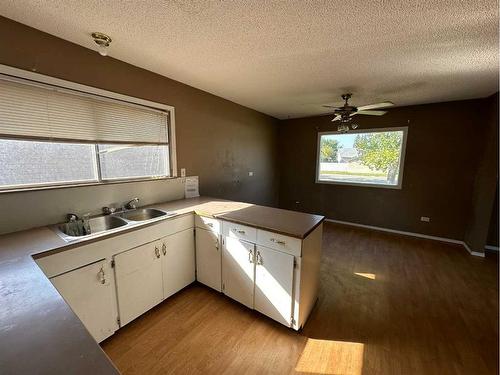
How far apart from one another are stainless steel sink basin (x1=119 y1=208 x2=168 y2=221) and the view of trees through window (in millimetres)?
3604

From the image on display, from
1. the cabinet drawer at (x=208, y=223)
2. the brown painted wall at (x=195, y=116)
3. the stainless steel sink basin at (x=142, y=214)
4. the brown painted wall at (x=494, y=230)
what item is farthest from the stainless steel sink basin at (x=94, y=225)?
the brown painted wall at (x=494, y=230)

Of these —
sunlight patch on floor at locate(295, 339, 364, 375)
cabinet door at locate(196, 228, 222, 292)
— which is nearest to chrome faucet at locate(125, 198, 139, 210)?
cabinet door at locate(196, 228, 222, 292)

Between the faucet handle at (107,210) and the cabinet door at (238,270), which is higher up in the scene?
the faucet handle at (107,210)

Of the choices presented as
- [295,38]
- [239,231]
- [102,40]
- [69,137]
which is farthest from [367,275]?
[102,40]

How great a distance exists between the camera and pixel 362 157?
4227mm

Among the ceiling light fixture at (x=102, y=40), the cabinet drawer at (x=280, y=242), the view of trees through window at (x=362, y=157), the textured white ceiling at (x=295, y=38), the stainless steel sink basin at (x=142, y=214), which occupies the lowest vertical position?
the cabinet drawer at (x=280, y=242)

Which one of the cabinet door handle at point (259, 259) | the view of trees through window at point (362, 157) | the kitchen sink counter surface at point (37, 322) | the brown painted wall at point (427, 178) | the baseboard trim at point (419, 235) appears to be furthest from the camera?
the view of trees through window at point (362, 157)

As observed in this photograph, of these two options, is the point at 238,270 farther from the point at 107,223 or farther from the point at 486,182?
the point at 486,182

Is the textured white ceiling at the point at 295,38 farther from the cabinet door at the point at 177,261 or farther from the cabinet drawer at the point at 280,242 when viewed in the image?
the cabinet door at the point at 177,261

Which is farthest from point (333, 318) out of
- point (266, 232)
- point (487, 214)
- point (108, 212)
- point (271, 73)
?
point (487, 214)

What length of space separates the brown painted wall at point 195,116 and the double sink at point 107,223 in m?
0.76

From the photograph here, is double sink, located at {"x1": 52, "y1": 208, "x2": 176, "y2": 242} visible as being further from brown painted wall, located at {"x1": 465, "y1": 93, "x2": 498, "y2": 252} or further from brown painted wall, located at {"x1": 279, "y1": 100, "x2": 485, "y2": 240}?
brown painted wall, located at {"x1": 465, "y1": 93, "x2": 498, "y2": 252}

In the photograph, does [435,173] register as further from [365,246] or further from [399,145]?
[365,246]

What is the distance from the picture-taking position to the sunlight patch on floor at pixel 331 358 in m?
1.47
